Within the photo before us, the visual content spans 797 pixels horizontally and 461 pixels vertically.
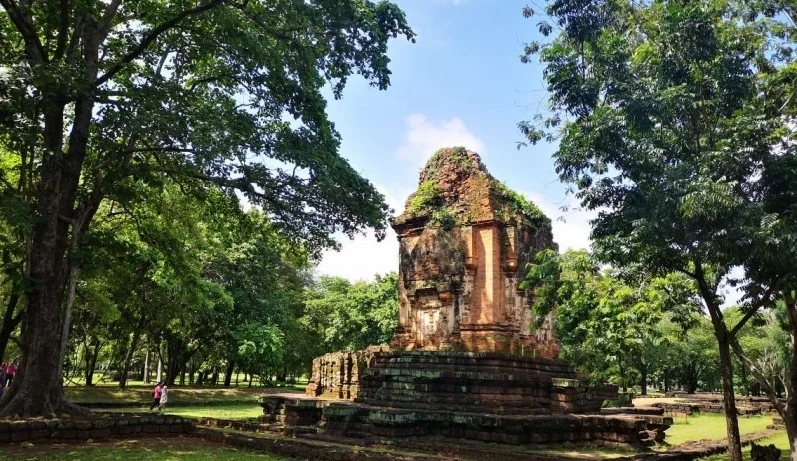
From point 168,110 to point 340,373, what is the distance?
12.5 meters

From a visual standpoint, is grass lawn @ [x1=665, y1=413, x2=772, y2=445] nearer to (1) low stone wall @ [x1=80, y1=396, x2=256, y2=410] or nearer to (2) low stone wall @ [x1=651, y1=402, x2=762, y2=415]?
(2) low stone wall @ [x1=651, y1=402, x2=762, y2=415]

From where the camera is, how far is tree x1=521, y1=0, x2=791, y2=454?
29.6 feet

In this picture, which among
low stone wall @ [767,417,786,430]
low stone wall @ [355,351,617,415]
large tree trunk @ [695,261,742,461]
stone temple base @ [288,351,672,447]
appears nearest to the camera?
large tree trunk @ [695,261,742,461]

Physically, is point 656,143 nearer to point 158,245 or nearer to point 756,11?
point 756,11

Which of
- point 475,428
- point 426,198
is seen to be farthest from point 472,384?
point 426,198

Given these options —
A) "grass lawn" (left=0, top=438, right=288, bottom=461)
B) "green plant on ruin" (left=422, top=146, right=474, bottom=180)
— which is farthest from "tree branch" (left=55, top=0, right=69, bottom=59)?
"green plant on ruin" (left=422, top=146, right=474, bottom=180)

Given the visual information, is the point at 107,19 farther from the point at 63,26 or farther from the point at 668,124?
the point at 668,124

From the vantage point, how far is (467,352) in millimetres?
14109

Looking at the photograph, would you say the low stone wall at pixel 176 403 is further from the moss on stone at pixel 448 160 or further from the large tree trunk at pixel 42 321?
the moss on stone at pixel 448 160

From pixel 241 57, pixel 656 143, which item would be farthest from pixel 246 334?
pixel 656 143

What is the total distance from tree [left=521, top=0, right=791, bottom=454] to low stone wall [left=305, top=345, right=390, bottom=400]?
11019mm

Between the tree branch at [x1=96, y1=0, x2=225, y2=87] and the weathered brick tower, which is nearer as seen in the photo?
the tree branch at [x1=96, y1=0, x2=225, y2=87]

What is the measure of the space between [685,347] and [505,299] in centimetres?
3703

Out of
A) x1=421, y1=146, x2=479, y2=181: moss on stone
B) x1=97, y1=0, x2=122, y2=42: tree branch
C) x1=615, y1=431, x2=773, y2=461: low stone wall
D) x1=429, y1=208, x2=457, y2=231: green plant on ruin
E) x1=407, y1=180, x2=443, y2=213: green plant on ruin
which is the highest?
x1=97, y1=0, x2=122, y2=42: tree branch
